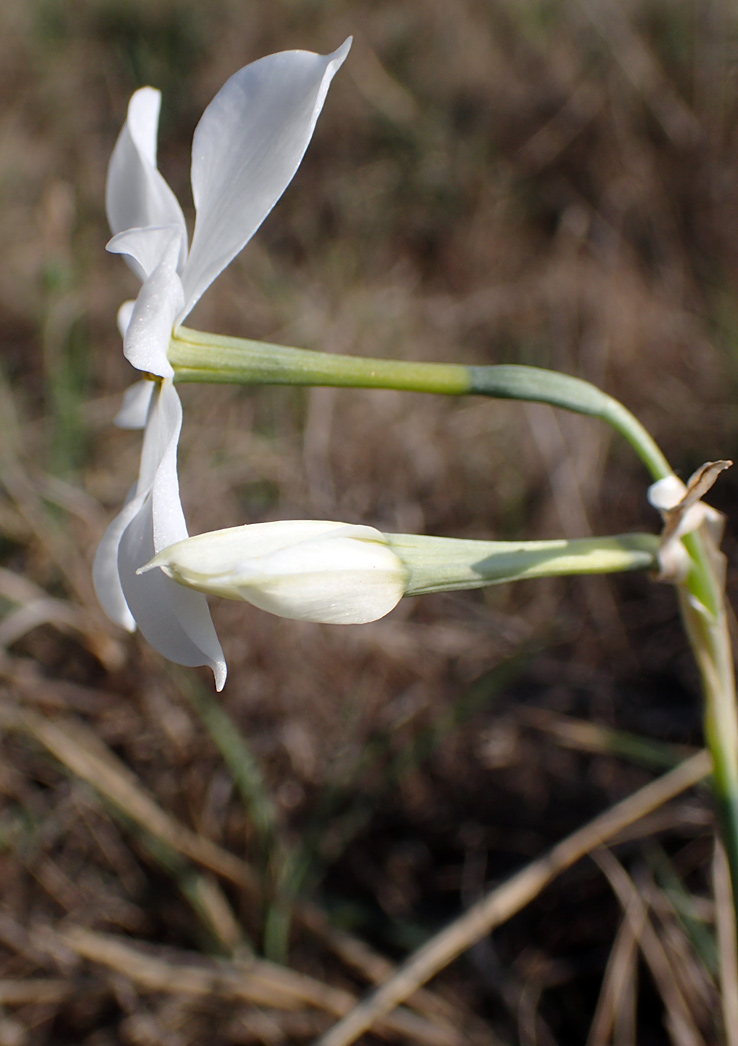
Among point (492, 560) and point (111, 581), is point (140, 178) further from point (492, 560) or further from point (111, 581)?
point (492, 560)

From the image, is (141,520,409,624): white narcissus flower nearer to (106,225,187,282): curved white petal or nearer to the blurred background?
(106,225,187,282): curved white petal

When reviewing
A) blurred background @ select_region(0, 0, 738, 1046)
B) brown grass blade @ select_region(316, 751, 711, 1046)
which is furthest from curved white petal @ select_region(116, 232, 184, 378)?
brown grass blade @ select_region(316, 751, 711, 1046)

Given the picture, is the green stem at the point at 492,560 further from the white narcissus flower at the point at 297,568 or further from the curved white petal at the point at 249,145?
the curved white petal at the point at 249,145

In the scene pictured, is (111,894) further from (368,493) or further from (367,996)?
(368,493)

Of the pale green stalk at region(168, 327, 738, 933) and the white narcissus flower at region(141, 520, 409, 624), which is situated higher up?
the pale green stalk at region(168, 327, 738, 933)

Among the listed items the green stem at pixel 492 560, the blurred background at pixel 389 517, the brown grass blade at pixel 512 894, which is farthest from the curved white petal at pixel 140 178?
the brown grass blade at pixel 512 894
